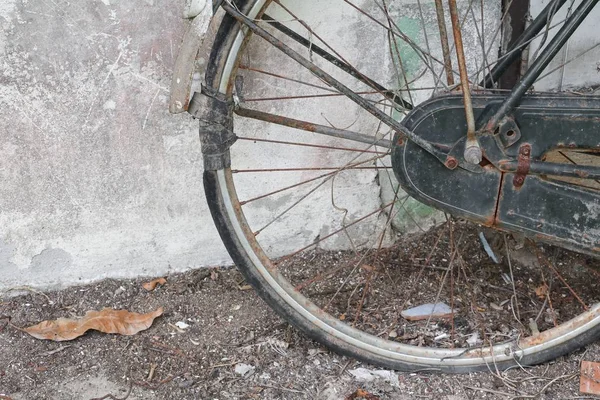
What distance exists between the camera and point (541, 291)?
288 centimetres

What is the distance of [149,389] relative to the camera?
2.54 metres

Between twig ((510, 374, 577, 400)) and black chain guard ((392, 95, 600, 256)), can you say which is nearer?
black chain guard ((392, 95, 600, 256))

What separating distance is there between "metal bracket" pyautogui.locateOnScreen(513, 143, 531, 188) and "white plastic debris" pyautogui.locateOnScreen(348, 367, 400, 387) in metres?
0.77

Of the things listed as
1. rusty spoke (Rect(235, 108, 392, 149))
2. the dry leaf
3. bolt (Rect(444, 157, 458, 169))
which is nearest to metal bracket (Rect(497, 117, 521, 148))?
bolt (Rect(444, 157, 458, 169))

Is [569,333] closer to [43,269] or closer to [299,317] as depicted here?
[299,317]

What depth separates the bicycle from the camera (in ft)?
7.25

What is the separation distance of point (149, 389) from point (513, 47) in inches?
66.0

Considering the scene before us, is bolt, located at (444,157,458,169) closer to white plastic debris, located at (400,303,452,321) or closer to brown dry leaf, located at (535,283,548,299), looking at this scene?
white plastic debris, located at (400,303,452,321)

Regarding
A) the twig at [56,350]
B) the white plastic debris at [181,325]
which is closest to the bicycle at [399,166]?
the white plastic debris at [181,325]

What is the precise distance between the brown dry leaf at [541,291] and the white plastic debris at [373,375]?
0.71m

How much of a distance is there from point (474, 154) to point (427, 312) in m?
0.83

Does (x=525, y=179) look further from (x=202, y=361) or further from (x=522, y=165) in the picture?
(x=202, y=361)

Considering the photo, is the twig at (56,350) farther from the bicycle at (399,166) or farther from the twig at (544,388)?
the twig at (544,388)

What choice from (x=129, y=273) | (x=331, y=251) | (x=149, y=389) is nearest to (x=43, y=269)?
(x=129, y=273)
